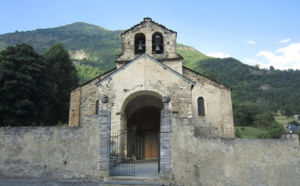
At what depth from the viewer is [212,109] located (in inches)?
655

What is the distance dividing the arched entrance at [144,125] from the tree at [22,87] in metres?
8.66

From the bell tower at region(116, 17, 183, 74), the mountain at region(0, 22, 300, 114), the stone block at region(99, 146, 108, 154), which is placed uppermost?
the mountain at region(0, 22, 300, 114)

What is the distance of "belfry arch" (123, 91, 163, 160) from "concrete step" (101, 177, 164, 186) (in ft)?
21.9

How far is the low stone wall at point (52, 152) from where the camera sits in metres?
8.09

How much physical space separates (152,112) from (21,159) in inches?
349

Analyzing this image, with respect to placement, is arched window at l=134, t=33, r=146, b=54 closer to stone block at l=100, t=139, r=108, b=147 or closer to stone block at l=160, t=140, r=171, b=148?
stone block at l=100, t=139, r=108, b=147

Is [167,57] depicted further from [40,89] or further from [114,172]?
[40,89]

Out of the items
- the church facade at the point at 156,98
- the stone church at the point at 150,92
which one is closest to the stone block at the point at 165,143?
the stone church at the point at 150,92

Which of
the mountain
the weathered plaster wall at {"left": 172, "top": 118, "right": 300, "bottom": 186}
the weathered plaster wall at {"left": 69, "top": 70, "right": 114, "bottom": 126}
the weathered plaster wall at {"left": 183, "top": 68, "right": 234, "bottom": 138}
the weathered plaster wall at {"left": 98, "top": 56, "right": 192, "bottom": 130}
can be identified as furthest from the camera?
the mountain

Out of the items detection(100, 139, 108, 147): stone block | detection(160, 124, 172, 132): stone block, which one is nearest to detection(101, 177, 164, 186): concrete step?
detection(100, 139, 108, 147): stone block

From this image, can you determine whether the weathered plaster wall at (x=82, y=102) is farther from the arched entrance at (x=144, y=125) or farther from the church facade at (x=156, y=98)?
the arched entrance at (x=144, y=125)

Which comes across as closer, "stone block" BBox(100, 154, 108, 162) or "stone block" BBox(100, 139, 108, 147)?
"stone block" BBox(100, 154, 108, 162)

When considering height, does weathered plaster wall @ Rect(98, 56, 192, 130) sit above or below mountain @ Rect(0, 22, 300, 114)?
below

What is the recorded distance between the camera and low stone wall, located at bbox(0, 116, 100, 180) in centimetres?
809
